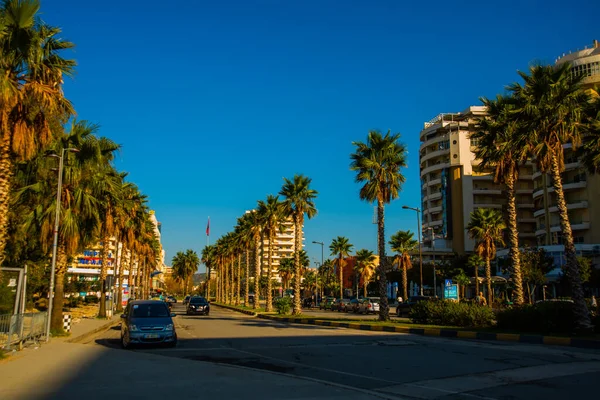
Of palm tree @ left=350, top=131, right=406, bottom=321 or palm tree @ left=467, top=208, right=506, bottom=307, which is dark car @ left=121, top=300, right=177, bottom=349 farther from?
palm tree @ left=467, top=208, right=506, bottom=307

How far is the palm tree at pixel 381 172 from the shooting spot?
32.9 m

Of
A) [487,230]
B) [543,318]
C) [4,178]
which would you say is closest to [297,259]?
[487,230]

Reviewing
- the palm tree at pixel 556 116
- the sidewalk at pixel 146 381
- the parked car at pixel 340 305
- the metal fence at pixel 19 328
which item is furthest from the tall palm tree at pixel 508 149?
the parked car at pixel 340 305

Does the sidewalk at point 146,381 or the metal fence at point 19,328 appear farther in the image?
the metal fence at point 19,328

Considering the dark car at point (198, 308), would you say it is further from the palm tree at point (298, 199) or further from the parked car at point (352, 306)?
the parked car at point (352, 306)

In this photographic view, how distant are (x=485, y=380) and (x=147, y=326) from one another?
1118 cm

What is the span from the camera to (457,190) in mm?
97688

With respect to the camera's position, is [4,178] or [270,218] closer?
[4,178]

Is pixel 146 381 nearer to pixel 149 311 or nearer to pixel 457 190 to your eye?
pixel 149 311

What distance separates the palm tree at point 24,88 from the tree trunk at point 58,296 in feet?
25.6

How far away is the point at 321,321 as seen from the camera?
33.7 metres

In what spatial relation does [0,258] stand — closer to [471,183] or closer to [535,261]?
[535,261]

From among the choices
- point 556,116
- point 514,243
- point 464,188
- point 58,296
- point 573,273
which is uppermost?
point 464,188

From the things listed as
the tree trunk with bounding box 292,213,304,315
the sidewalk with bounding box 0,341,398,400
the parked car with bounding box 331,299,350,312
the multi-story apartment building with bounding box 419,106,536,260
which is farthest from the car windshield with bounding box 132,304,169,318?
the multi-story apartment building with bounding box 419,106,536,260
